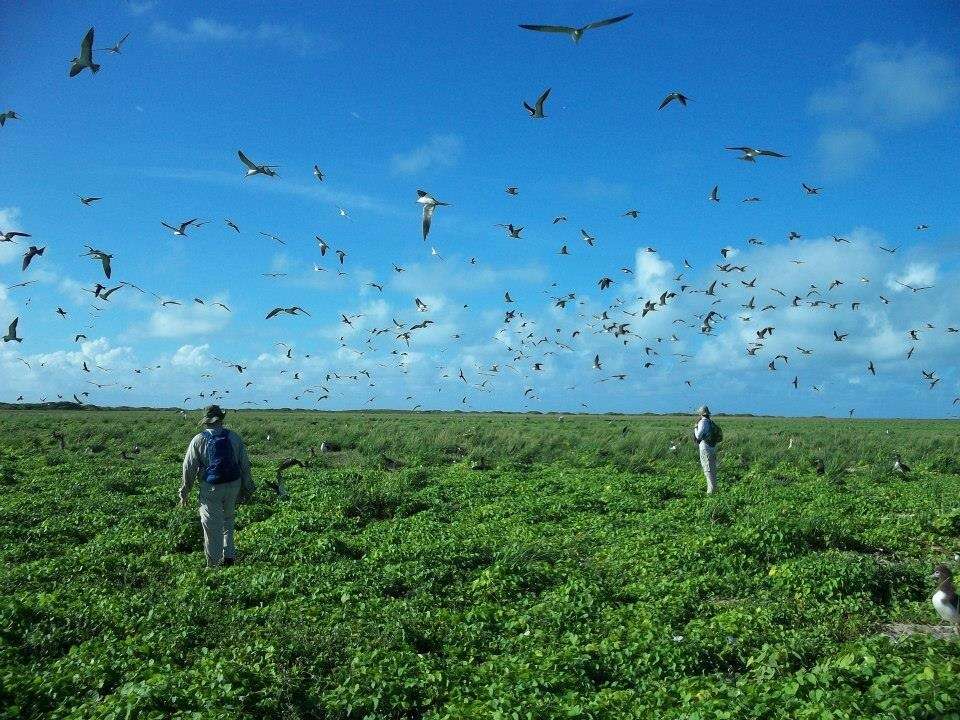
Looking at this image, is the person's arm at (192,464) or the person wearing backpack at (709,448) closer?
the person's arm at (192,464)

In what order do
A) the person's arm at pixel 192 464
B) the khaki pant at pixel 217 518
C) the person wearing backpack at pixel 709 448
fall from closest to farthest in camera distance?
the khaki pant at pixel 217 518 → the person's arm at pixel 192 464 → the person wearing backpack at pixel 709 448

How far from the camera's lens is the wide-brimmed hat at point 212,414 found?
11.5m

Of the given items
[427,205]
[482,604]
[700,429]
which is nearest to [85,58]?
[427,205]

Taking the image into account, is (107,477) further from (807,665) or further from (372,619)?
(807,665)

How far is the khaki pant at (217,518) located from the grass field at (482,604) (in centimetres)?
50

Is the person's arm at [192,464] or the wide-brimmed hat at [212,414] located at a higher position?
the wide-brimmed hat at [212,414]

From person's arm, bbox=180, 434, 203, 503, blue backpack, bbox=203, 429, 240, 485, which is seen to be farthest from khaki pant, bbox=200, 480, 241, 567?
person's arm, bbox=180, 434, 203, 503

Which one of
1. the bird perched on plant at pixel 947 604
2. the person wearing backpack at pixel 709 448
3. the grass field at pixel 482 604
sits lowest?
the grass field at pixel 482 604

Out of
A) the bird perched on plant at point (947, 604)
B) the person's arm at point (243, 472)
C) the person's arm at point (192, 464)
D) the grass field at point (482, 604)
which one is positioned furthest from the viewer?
the person's arm at point (243, 472)

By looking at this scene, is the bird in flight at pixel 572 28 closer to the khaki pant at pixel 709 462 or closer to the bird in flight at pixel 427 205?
the bird in flight at pixel 427 205

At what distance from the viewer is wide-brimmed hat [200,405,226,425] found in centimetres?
1150

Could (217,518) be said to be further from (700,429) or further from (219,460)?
(700,429)

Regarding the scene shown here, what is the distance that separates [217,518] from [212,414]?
172 cm

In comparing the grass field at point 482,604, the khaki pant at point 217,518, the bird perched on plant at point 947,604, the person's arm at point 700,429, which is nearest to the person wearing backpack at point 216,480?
the khaki pant at point 217,518
